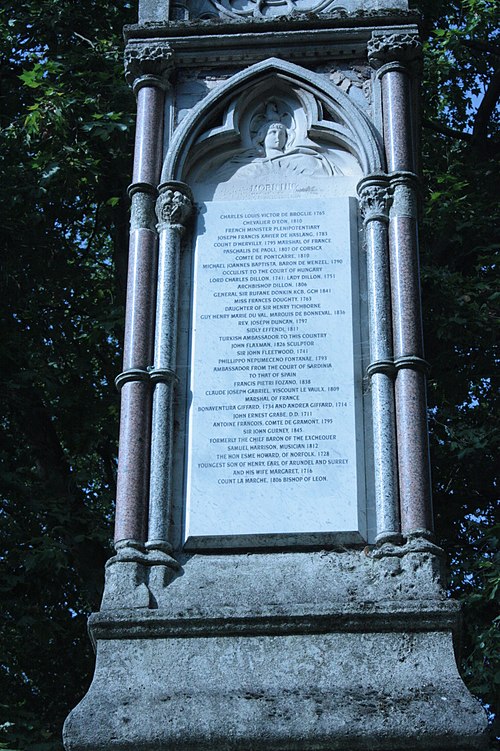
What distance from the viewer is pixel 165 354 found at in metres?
8.92

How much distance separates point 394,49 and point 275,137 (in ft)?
3.12

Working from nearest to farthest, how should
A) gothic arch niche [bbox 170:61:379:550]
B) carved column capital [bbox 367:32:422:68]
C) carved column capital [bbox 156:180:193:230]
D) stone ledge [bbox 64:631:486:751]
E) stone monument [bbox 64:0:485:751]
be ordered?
stone ledge [bbox 64:631:486:751], stone monument [bbox 64:0:485:751], gothic arch niche [bbox 170:61:379:550], carved column capital [bbox 156:180:193:230], carved column capital [bbox 367:32:422:68]

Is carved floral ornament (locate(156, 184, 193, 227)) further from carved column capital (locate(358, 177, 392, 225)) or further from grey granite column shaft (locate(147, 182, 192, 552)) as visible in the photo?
carved column capital (locate(358, 177, 392, 225))

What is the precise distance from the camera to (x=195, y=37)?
392 inches

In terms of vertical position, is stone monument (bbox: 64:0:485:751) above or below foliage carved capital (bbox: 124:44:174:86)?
below

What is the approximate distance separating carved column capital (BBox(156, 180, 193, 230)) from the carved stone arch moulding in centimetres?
12

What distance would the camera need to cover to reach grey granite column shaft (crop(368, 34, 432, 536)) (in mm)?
8375

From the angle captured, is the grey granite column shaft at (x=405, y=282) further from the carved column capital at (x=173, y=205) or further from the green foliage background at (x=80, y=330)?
the green foliage background at (x=80, y=330)

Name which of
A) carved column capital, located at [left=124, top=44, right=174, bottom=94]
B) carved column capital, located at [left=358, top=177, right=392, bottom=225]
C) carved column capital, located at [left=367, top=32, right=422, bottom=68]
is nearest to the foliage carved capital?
carved column capital, located at [left=124, top=44, right=174, bottom=94]

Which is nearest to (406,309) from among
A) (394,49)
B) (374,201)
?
Result: (374,201)

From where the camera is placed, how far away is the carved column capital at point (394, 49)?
9.72 meters

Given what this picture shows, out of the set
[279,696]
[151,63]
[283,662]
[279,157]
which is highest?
[151,63]

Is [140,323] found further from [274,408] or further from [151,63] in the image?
[151,63]

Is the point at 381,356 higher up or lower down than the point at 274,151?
lower down
